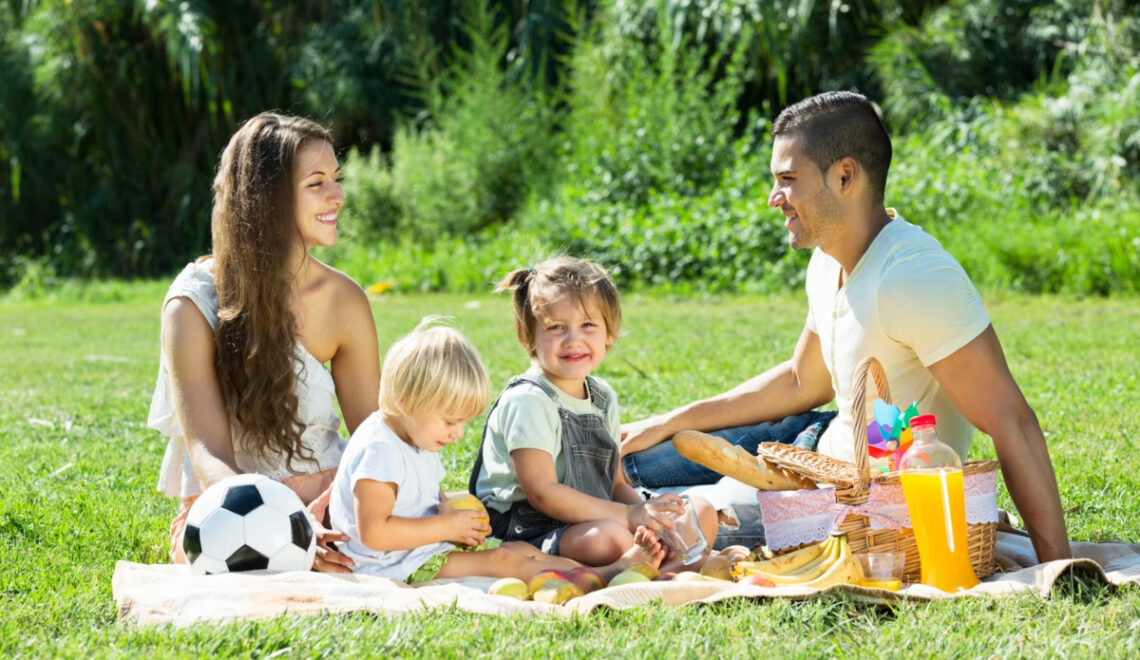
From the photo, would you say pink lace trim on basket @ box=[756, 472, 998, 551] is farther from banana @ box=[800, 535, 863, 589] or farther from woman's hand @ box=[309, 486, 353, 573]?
woman's hand @ box=[309, 486, 353, 573]

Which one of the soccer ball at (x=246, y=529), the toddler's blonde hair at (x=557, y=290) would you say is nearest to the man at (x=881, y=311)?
the toddler's blonde hair at (x=557, y=290)

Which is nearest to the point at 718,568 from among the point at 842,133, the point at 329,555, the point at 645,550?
the point at 645,550

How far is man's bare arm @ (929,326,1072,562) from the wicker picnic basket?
0.08 meters

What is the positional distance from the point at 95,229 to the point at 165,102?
234 centimetres

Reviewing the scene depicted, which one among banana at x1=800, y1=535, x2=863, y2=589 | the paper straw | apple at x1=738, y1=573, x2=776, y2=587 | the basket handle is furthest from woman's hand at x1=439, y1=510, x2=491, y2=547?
the paper straw

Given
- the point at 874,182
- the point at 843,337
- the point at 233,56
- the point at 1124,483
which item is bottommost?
the point at 1124,483

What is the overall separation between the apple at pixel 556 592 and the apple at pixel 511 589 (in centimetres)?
6

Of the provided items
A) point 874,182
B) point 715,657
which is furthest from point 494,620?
point 874,182

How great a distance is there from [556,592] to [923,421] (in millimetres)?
1115

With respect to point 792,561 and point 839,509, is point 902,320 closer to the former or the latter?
point 839,509

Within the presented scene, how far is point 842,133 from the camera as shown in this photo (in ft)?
12.3

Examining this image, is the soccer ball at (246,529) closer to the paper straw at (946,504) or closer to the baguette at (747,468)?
the baguette at (747,468)

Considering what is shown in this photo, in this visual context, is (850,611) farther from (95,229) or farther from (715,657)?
(95,229)

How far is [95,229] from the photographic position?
19.7m
